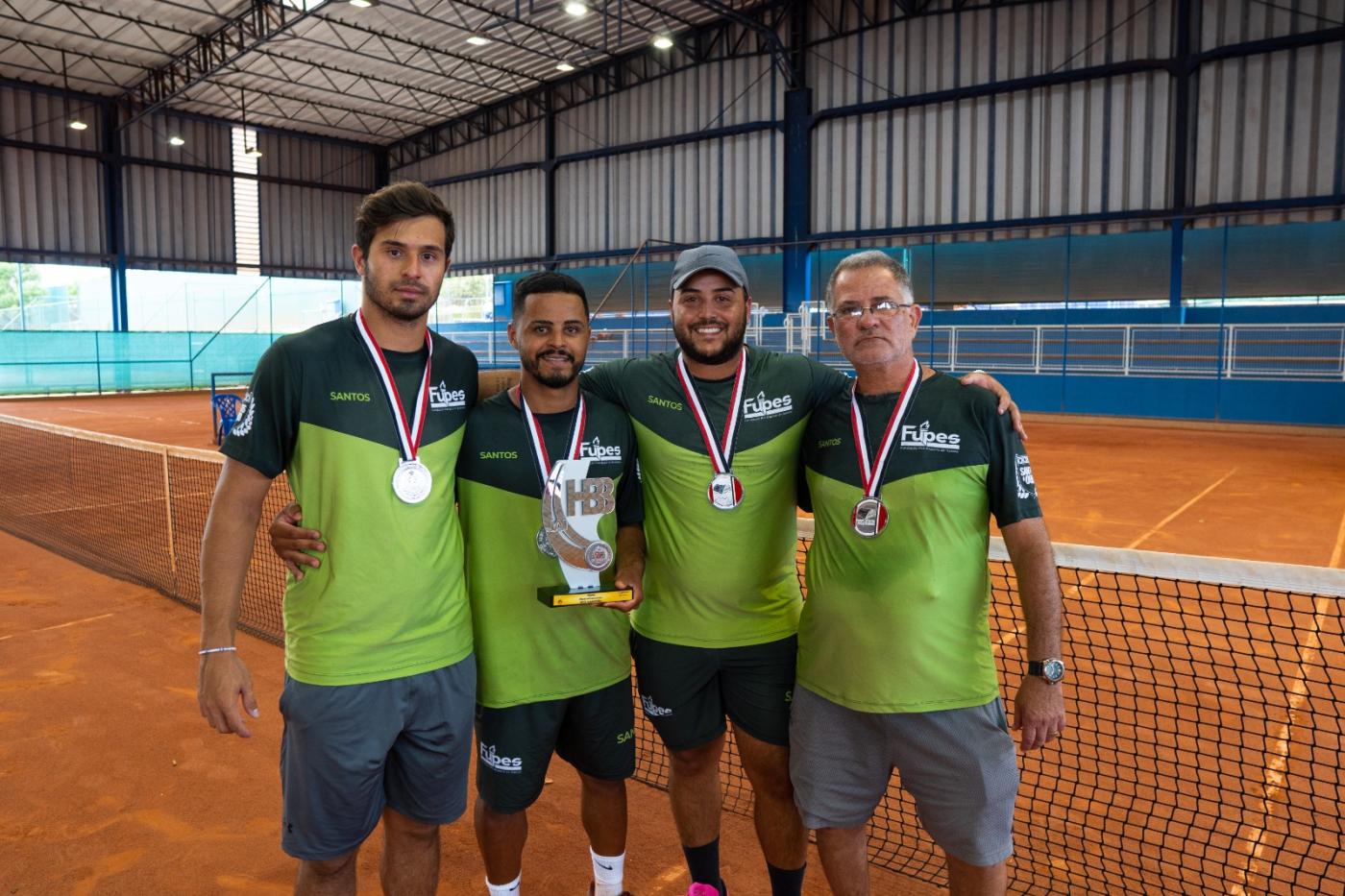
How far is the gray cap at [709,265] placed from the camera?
311 cm

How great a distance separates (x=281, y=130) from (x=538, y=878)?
35.6 meters

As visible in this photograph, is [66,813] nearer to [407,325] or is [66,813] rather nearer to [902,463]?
[407,325]

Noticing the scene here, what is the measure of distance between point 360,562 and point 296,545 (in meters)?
0.19

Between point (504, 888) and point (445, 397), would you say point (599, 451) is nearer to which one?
point (445, 397)

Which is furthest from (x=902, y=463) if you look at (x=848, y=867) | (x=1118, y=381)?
(x=1118, y=381)

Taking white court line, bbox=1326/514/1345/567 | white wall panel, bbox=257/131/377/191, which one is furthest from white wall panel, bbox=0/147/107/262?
white court line, bbox=1326/514/1345/567

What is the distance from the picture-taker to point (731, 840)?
146 inches

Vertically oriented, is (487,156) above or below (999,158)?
above

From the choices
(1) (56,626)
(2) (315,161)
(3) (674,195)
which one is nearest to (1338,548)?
(1) (56,626)

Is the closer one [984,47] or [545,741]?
[545,741]

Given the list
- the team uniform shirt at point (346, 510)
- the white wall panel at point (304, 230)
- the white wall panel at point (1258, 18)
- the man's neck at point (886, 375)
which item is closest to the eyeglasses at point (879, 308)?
the man's neck at point (886, 375)

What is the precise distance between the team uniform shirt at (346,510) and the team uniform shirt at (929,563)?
1272mm

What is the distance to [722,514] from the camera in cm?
304

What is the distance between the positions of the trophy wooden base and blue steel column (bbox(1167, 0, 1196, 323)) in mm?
20771
